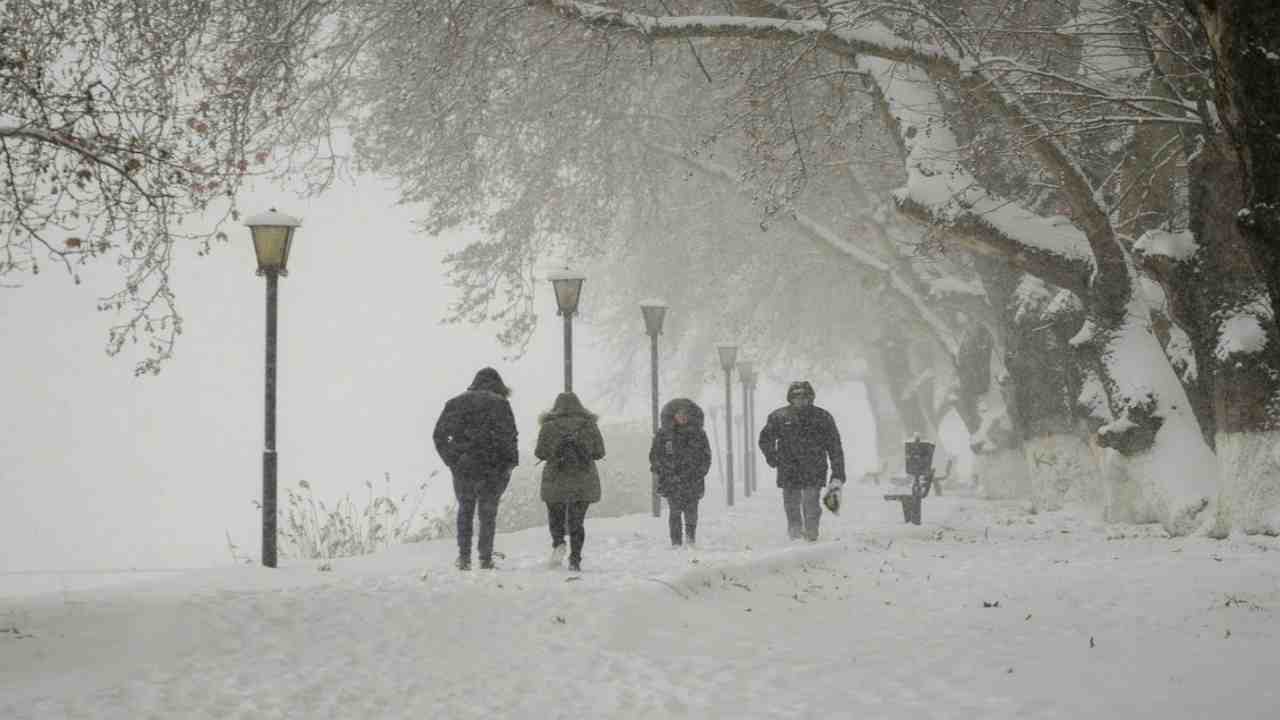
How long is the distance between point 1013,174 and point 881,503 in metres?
8.82

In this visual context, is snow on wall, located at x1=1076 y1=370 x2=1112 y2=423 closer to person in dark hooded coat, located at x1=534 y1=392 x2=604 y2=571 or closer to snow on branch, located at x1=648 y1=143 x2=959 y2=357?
person in dark hooded coat, located at x1=534 y1=392 x2=604 y2=571

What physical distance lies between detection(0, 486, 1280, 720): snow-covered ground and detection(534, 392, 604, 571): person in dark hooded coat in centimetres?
35

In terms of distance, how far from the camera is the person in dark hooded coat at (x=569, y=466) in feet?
35.9

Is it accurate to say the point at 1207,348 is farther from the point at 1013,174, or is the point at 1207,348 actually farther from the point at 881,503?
the point at 881,503

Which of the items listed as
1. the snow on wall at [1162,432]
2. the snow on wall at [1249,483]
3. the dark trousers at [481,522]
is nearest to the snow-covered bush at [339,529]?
the dark trousers at [481,522]

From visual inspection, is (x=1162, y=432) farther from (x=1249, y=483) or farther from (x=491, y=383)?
(x=491, y=383)

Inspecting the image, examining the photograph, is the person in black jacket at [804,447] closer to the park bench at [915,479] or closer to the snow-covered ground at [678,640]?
the snow-covered ground at [678,640]

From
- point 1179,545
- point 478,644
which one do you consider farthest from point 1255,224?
point 1179,545

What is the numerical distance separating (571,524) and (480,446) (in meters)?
1.12

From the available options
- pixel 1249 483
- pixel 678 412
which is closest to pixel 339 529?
pixel 678 412

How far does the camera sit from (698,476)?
1342 cm

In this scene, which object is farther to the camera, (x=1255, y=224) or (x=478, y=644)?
(x=478, y=644)

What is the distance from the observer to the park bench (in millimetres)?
16938

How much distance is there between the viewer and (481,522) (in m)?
11.1
